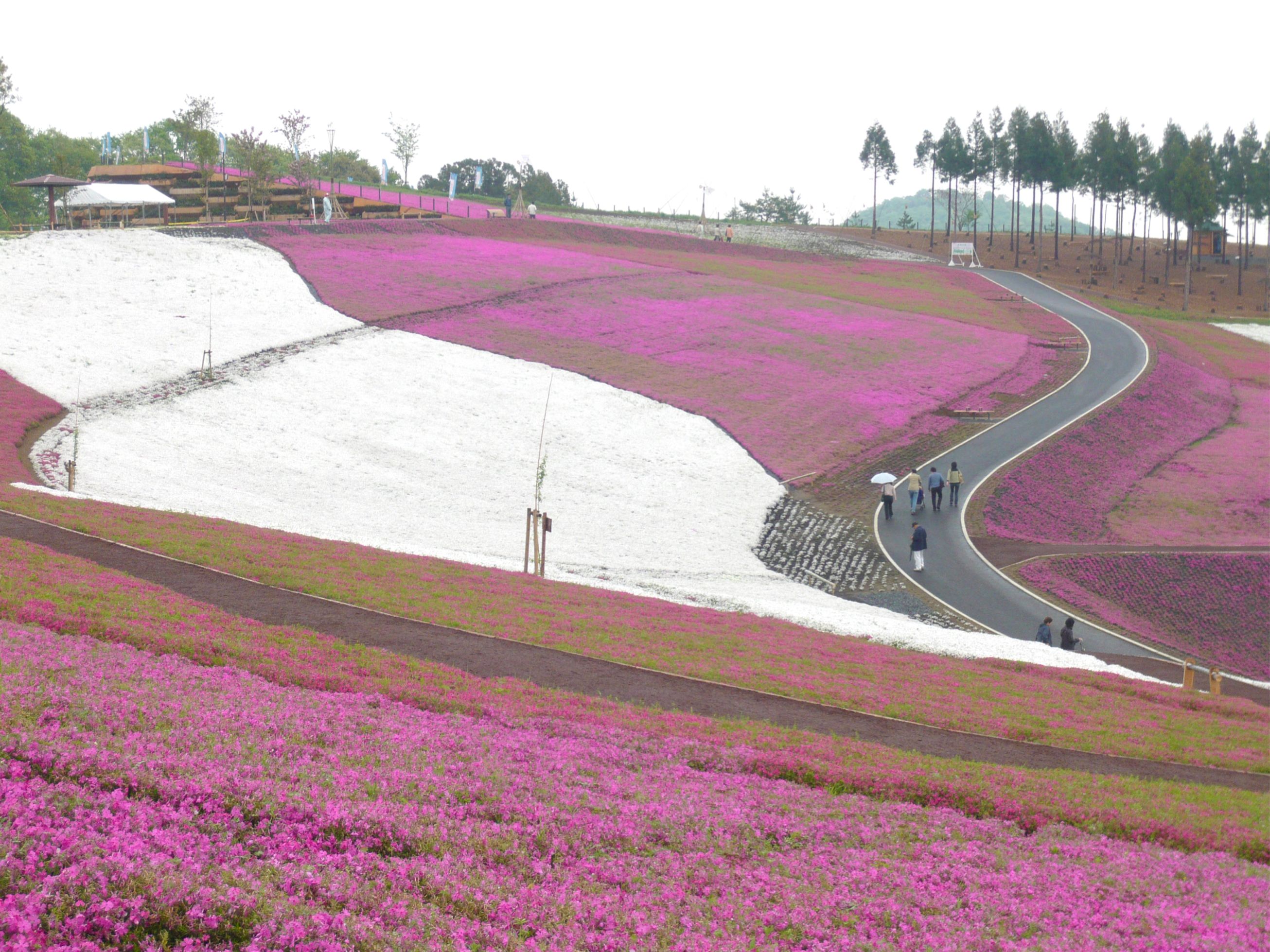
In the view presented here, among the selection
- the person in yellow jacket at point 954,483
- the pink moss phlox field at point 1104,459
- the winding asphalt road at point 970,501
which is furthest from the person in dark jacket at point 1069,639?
the person in yellow jacket at point 954,483

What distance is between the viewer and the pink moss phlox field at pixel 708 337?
180 ft

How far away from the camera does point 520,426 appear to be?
1940 inches

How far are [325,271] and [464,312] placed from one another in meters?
11.6

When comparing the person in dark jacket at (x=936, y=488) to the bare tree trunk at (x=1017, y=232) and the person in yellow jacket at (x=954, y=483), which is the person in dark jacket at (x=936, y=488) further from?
the bare tree trunk at (x=1017, y=232)

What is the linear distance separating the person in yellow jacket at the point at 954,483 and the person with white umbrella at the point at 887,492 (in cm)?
266

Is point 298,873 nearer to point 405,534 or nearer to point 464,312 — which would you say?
point 405,534

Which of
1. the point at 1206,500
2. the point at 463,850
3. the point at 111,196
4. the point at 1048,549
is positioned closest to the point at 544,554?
the point at 463,850

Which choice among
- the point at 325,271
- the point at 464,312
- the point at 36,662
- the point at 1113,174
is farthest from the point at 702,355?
the point at 1113,174

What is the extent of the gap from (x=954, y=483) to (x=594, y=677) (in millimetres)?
29262

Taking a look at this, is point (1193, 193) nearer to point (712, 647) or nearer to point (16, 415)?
point (712, 647)

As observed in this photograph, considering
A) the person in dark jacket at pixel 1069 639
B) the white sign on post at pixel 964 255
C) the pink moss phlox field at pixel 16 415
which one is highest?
the white sign on post at pixel 964 255

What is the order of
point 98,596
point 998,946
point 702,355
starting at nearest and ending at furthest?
point 998,946 < point 98,596 < point 702,355

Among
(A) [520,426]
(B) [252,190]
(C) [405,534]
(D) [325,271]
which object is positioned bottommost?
(C) [405,534]

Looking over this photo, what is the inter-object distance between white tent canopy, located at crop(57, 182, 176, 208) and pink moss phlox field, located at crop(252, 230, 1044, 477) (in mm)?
12797
